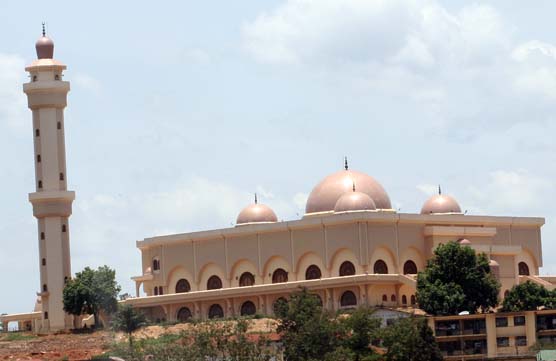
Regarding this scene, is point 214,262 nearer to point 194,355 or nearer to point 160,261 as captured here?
point 160,261

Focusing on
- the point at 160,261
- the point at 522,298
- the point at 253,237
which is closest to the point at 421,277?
the point at 522,298

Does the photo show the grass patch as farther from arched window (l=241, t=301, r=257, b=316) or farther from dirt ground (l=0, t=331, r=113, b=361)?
arched window (l=241, t=301, r=257, b=316)

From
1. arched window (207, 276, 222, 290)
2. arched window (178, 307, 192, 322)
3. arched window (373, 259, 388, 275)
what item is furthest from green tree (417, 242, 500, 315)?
arched window (178, 307, 192, 322)

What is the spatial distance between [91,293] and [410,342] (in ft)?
79.4

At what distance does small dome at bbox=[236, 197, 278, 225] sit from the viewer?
111562 mm

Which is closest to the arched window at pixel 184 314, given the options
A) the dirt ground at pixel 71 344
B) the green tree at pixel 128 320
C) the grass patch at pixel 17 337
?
the green tree at pixel 128 320

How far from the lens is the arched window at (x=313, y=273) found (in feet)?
349

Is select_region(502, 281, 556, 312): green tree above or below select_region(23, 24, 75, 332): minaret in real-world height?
below

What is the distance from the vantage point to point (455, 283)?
9981cm

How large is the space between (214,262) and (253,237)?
327 cm

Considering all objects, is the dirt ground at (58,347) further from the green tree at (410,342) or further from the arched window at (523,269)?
the arched window at (523,269)

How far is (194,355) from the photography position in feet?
271

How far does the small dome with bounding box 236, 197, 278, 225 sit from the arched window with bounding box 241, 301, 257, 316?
5.91 m

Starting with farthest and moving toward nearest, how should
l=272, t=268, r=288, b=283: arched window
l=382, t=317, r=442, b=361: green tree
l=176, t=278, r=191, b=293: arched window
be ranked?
l=176, t=278, r=191, b=293: arched window → l=272, t=268, r=288, b=283: arched window → l=382, t=317, r=442, b=361: green tree
